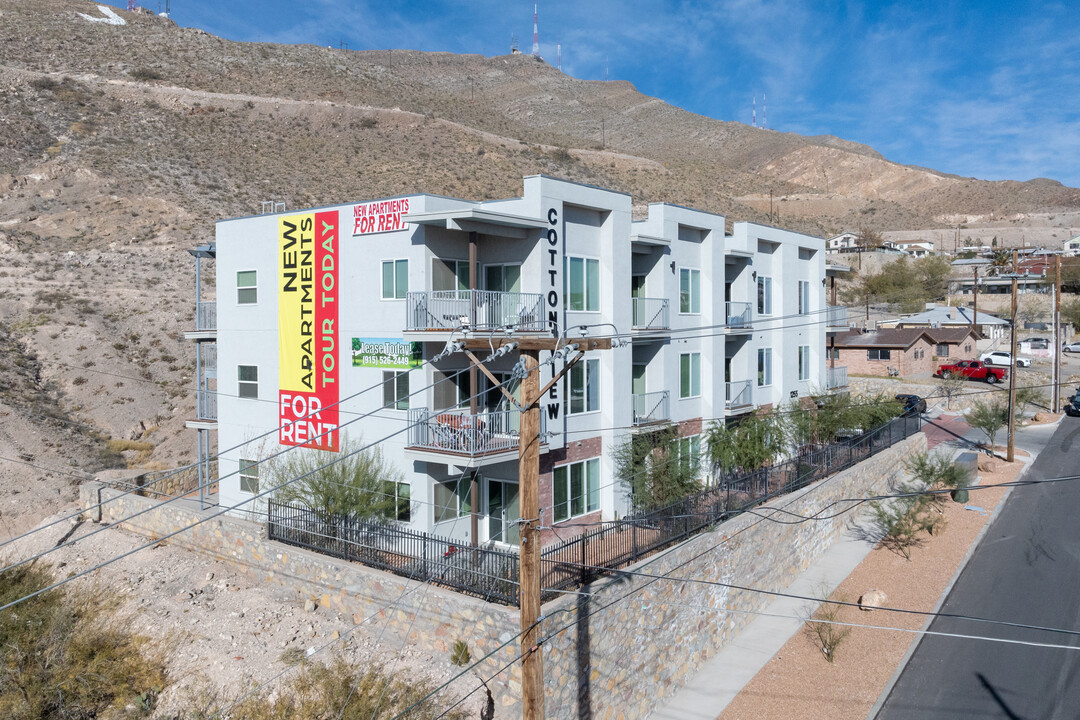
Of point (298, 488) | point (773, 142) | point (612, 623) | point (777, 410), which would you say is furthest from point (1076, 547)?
point (773, 142)

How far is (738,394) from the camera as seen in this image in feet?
103

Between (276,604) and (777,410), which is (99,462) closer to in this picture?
(276,604)

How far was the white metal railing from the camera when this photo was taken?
1096 inches

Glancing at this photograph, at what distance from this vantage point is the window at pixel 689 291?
2898 cm

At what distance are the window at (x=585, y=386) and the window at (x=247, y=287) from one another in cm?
1079

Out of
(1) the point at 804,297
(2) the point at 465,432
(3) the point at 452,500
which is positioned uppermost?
(1) the point at 804,297

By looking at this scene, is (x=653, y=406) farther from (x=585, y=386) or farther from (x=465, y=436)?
(x=465, y=436)

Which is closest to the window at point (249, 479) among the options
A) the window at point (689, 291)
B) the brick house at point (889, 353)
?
the window at point (689, 291)

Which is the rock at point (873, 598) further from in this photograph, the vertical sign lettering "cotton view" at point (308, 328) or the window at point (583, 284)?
the vertical sign lettering "cotton view" at point (308, 328)

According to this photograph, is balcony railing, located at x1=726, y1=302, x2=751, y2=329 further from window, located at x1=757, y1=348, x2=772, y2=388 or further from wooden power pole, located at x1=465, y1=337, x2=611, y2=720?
wooden power pole, located at x1=465, y1=337, x2=611, y2=720

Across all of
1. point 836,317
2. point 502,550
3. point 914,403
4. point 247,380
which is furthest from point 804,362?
point 247,380

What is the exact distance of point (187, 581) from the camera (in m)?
20.5

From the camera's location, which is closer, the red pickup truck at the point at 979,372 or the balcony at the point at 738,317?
the balcony at the point at 738,317

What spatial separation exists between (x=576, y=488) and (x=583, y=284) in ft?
20.5
